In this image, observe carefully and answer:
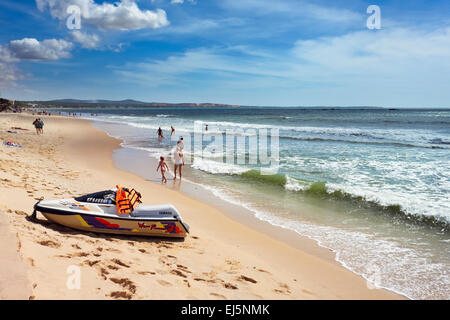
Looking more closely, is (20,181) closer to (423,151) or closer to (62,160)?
(62,160)

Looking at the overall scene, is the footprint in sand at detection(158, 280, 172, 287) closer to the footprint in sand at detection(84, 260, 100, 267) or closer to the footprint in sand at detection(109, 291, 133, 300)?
the footprint in sand at detection(109, 291, 133, 300)

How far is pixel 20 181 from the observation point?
32.0 ft

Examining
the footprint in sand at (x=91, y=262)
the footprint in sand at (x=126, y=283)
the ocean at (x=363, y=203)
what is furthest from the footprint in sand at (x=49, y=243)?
the ocean at (x=363, y=203)

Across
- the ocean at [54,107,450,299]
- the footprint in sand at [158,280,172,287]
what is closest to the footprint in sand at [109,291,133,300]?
the footprint in sand at [158,280,172,287]

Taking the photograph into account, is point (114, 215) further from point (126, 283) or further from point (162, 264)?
point (126, 283)

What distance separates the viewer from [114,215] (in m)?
6.70

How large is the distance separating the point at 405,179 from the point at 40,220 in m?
14.0

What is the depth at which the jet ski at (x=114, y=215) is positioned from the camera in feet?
21.4

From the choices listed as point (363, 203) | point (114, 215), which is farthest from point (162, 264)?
point (363, 203)

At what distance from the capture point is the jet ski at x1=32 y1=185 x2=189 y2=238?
654cm

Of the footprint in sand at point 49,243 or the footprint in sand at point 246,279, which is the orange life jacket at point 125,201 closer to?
the footprint in sand at point 49,243

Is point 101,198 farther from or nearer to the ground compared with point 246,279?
farther from the ground

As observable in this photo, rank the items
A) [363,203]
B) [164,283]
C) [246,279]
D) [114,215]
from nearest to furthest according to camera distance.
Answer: [164,283] → [246,279] → [114,215] → [363,203]
